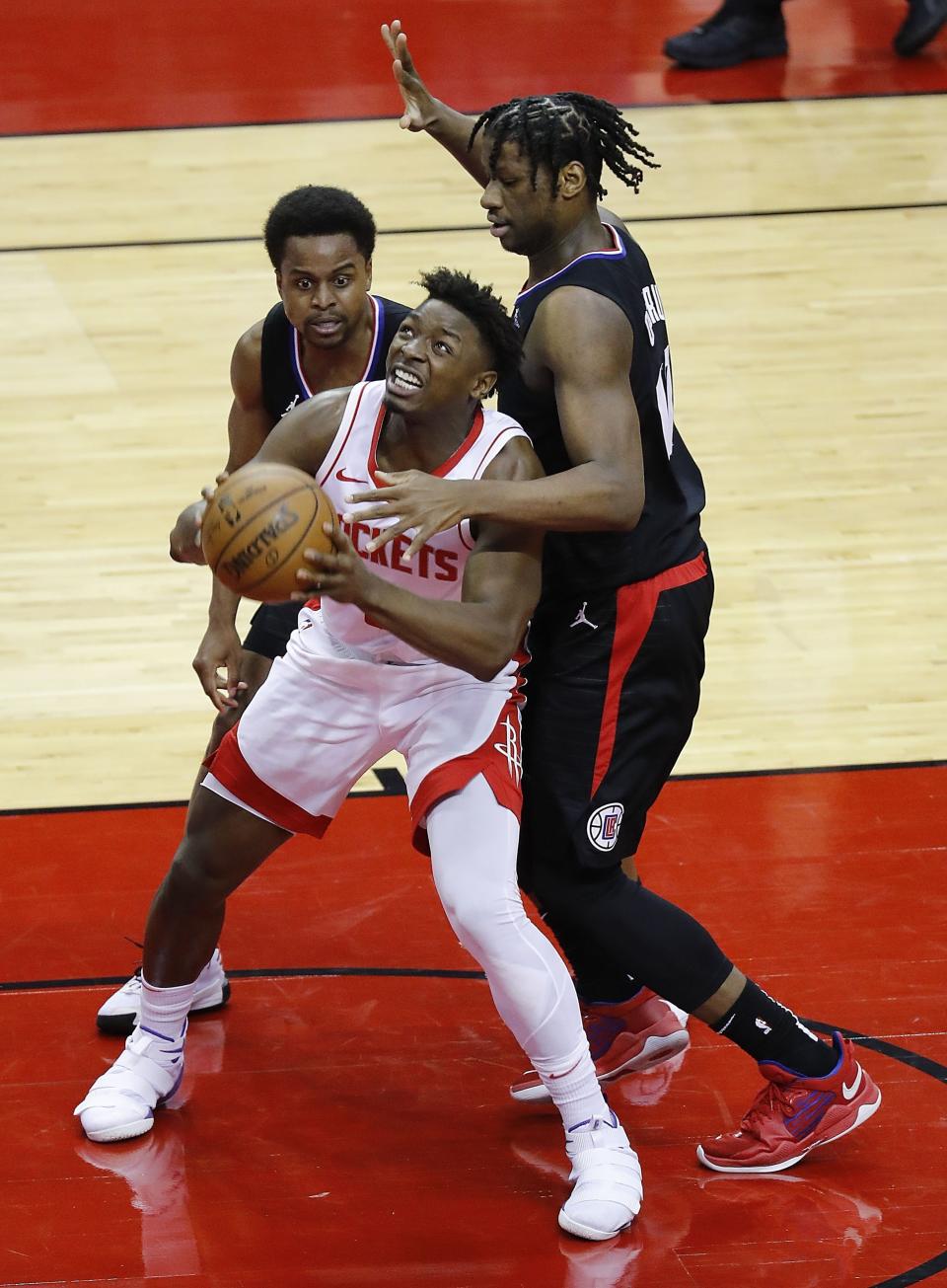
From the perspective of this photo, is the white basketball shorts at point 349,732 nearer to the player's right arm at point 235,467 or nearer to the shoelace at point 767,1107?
the player's right arm at point 235,467

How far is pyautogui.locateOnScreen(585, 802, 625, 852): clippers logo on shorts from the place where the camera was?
3.52 meters

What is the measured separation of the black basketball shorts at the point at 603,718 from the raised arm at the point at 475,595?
0.32 m

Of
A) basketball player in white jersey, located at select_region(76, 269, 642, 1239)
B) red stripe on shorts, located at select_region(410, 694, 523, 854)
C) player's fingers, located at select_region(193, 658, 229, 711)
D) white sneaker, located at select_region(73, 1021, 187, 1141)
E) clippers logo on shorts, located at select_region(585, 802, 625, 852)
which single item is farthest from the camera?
player's fingers, located at select_region(193, 658, 229, 711)

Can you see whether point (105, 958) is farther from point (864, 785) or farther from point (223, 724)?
point (864, 785)

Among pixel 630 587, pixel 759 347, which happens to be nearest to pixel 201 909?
pixel 630 587

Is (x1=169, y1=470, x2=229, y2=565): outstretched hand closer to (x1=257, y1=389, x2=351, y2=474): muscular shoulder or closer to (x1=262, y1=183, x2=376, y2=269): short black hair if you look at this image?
(x1=257, y1=389, x2=351, y2=474): muscular shoulder

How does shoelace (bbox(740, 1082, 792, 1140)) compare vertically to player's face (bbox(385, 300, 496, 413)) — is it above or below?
below

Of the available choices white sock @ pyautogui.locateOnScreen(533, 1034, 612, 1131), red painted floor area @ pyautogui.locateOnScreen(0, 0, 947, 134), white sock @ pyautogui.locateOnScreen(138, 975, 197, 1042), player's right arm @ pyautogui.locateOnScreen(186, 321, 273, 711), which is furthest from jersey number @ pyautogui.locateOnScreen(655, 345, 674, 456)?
red painted floor area @ pyautogui.locateOnScreen(0, 0, 947, 134)

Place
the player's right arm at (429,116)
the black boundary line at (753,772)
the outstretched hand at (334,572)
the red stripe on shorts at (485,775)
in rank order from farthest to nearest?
the black boundary line at (753,772) → the player's right arm at (429,116) → the red stripe on shorts at (485,775) → the outstretched hand at (334,572)

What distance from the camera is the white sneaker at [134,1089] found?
367 centimetres

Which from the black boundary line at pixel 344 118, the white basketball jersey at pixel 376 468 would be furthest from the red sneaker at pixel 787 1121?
the black boundary line at pixel 344 118

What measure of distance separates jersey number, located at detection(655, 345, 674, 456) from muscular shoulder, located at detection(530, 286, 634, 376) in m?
0.18

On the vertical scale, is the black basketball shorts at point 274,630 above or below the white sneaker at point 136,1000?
above

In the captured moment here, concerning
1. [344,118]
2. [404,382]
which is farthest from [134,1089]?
[344,118]
